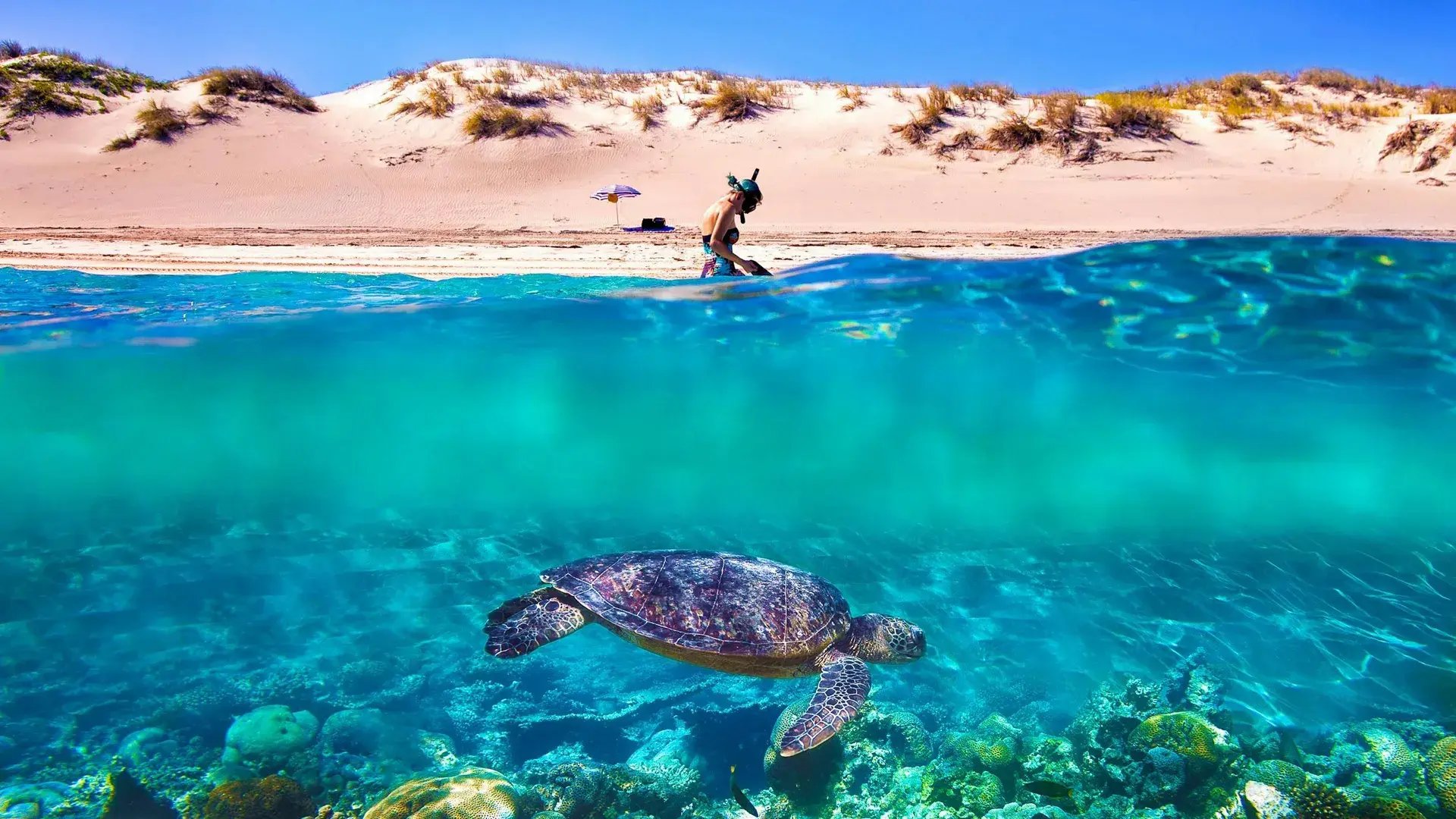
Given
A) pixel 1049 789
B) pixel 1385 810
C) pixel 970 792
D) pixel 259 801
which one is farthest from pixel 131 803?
pixel 1385 810

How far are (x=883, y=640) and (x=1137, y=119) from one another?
17209 mm

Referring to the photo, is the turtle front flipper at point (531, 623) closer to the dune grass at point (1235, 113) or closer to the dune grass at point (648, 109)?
the dune grass at point (648, 109)

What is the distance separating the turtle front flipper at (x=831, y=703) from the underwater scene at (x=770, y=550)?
26 millimetres

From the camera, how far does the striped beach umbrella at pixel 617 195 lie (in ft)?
49.1

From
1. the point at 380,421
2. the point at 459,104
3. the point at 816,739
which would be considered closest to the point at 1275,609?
the point at 816,739

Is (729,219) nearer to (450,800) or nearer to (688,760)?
(688,760)

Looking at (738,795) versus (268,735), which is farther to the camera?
(268,735)

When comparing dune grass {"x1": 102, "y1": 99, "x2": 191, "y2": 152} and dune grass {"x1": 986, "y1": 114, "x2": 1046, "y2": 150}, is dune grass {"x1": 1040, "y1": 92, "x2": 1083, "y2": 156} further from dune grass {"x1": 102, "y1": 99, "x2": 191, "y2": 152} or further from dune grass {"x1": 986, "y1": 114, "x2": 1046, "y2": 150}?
dune grass {"x1": 102, "y1": 99, "x2": 191, "y2": 152}

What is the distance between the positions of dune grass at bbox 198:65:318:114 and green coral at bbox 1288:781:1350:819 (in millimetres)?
24791

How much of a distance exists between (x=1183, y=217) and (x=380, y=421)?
18.7 m

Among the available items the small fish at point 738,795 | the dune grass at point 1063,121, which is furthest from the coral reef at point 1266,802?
the dune grass at point 1063,121

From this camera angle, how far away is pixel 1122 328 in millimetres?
10508

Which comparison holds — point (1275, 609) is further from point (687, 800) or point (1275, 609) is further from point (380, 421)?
point (380, 421)

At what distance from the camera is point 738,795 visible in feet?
14.6
